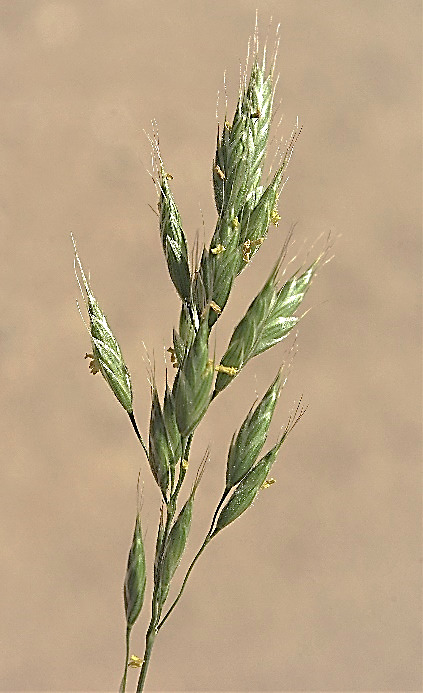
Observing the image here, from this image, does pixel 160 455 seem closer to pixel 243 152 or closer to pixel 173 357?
pixel 173 357

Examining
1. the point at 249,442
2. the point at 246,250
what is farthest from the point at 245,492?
the point at 246,250

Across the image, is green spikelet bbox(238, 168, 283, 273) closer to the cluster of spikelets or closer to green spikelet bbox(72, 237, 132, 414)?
the cluster of spikelets

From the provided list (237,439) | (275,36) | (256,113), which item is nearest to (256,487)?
(237,439)

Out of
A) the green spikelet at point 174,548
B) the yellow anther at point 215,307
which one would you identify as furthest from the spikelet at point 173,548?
the yellow anther at point 215,307

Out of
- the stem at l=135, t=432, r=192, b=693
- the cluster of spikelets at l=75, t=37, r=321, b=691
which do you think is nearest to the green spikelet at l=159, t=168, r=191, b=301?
the cluster of spikelets at l=75, t=37, r=321, b=691

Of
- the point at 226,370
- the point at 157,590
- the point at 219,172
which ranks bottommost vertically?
the point at 157,590

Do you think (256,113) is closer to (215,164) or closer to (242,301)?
(215,164)

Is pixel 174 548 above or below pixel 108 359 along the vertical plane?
below

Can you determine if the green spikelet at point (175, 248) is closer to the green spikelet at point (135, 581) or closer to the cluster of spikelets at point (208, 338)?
the cluster of spikelets at point (208, 338)
